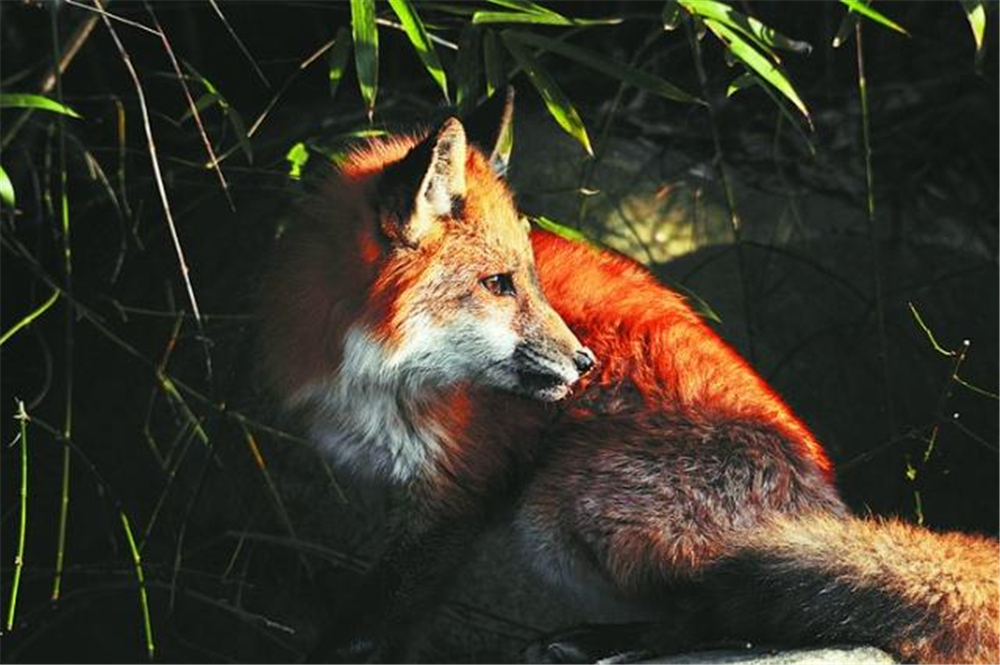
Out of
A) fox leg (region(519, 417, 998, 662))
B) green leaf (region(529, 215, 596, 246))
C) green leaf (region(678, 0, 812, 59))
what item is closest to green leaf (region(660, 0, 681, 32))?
green leaf (region(678, 0, 812, 59))

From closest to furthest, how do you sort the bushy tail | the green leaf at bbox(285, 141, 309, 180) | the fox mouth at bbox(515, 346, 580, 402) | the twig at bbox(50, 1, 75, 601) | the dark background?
the bushy tail → the fox mouth at bbox(515, 346, 580, 402) → the twig at bbox(50, 1, 75, 601) → the green leaf at bbox(285, 141, 309, 180) → the dark background

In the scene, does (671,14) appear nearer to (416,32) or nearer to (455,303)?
(416,32)

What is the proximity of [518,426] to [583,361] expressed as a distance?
10.2 inches

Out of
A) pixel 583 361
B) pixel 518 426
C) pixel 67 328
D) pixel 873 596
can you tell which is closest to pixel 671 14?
pixel 583 361

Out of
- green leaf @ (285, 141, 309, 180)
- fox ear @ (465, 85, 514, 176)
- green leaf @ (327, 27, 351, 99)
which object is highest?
green leaf @ (327, 27, 351, 99)

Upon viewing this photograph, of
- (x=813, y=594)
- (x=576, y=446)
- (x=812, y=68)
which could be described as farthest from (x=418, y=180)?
(x=812, y=68)

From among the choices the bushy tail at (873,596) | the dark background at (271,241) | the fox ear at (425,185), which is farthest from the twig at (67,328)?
the bushy tail at (873,596)

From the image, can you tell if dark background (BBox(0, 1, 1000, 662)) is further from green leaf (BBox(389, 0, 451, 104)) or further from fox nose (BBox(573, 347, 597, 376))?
fox nose (BBox(573, 347, 597, 376))

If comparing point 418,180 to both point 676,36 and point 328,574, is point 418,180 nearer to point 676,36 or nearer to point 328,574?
point 328,574

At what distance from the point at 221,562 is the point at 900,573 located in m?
1.98

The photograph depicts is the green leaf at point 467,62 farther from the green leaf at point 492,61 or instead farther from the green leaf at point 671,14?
the green leaf at point 671,14

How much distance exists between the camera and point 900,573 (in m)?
3.13

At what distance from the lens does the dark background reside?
4250 mm

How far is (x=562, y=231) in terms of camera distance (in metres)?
4.18
